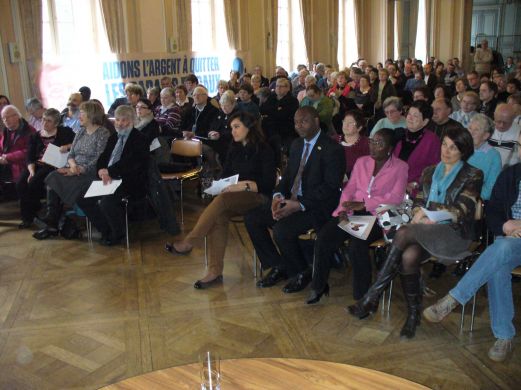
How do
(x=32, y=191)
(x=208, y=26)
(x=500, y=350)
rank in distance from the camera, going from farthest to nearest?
(x=208, y=26) < (x=32, y=191) < (x=500, y=350)

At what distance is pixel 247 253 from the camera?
4926 mm

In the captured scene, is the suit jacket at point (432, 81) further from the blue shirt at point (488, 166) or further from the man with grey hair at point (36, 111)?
the blue shirt at point (488, 166)

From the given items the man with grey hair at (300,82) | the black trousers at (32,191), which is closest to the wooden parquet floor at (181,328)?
the black trousers at (32,191)

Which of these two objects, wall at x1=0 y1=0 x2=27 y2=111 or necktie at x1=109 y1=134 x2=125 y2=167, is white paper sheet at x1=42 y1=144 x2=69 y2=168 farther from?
wall at x1=0 y1=0 x2=27 y2=111

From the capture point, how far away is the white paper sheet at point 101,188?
4.86m

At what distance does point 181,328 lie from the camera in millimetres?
3572

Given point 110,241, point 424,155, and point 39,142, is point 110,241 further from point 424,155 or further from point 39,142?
point 424,155

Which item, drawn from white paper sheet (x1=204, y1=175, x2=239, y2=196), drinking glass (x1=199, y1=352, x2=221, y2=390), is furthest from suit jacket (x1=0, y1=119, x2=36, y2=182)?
→ drinking glass (x1=199, y1=352, x2=221, y2=390)

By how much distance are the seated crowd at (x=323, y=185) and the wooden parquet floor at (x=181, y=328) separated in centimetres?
16

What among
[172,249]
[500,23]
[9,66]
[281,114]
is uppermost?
[500,23]

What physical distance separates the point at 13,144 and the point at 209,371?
17.5 ft

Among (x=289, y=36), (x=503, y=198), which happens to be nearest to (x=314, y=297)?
(x=503, y=198)

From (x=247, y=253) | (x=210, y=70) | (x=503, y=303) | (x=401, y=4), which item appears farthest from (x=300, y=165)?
(x=401, y=4)

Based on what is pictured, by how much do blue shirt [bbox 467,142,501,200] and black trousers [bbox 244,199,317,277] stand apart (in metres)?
1.22
